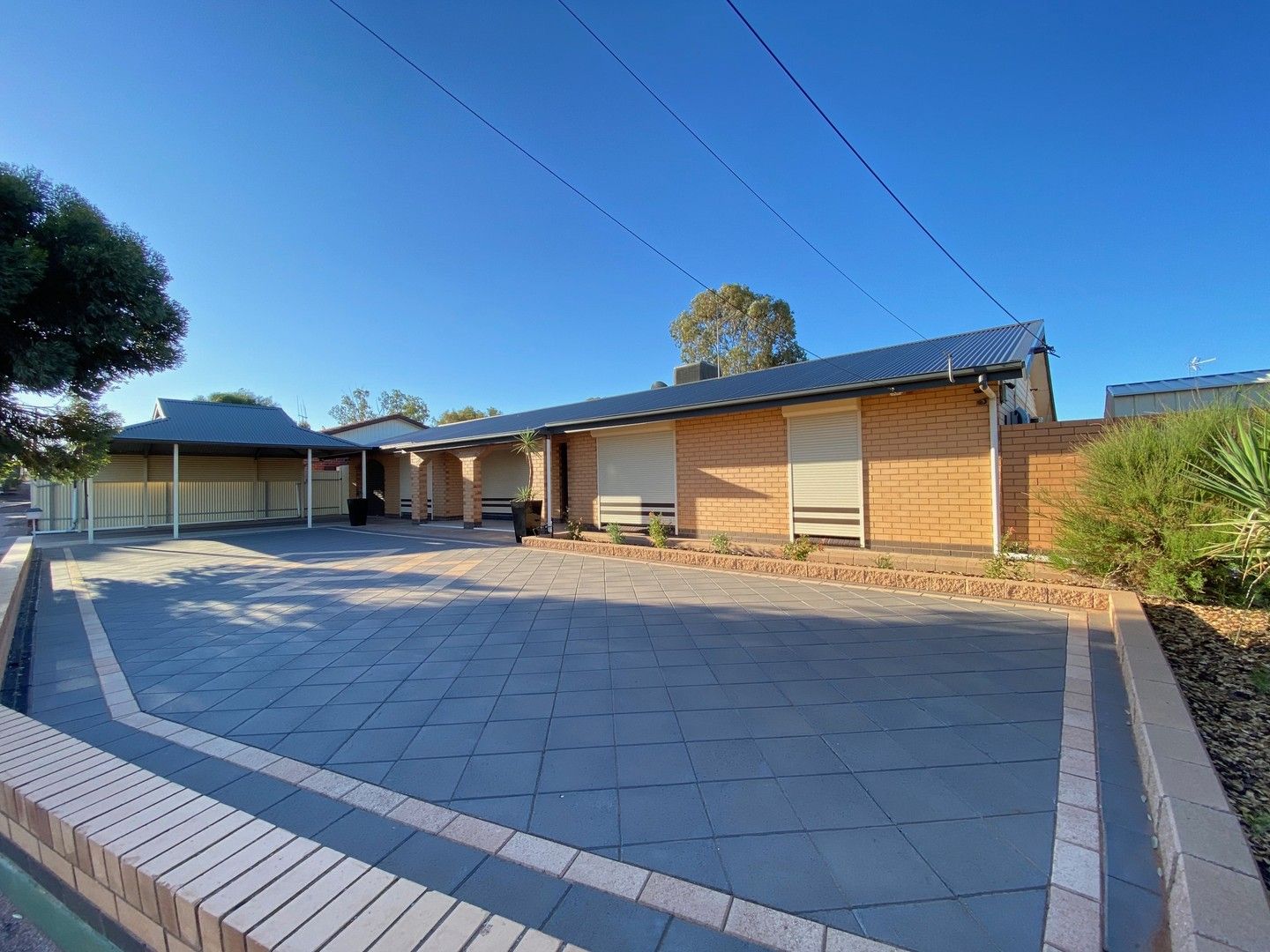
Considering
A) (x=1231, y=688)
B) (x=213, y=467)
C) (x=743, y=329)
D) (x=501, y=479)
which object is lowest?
(x=1231, y=688)

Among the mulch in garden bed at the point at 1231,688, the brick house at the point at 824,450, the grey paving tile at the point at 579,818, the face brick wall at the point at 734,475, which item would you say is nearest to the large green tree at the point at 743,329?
the brick house at the point at 824,450

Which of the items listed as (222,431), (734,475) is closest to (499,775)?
(734,475)

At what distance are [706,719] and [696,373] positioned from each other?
48.1ft

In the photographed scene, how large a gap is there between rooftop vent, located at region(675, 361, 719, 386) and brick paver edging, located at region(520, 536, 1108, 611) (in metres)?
8.97

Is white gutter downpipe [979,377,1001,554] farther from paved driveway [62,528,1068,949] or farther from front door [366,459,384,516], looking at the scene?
front door [366,459,384,516]

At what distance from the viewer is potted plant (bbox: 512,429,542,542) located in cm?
1177

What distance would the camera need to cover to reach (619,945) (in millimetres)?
1582

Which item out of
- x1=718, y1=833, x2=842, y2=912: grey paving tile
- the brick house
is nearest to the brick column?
the brick house

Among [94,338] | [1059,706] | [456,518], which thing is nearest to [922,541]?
[1059,706]

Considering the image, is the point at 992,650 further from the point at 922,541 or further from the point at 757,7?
the point at 757,7

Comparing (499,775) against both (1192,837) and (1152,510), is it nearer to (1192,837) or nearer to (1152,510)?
(1192,837)

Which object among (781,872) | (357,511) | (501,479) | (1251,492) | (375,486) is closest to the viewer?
(781,872)

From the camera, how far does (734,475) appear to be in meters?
10.2

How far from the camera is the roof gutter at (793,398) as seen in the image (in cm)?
687
